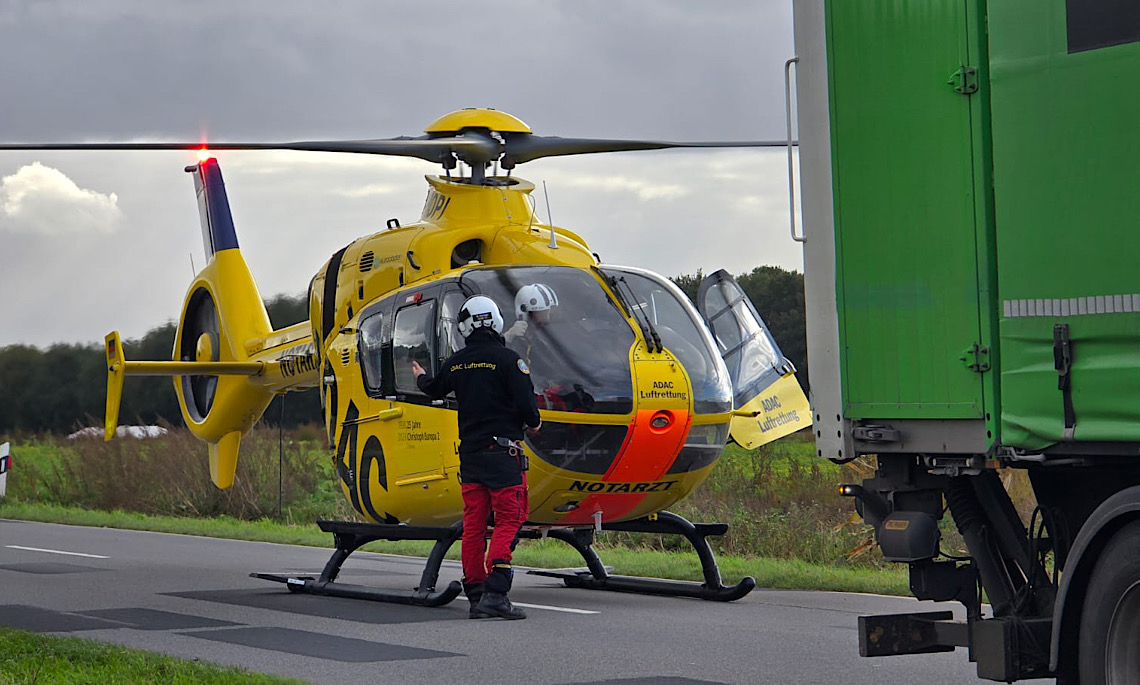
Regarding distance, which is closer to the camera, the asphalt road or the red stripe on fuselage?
the asphalt road

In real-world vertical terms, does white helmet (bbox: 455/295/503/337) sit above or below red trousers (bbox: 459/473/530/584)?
above

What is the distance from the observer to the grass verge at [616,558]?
12609 millimetres

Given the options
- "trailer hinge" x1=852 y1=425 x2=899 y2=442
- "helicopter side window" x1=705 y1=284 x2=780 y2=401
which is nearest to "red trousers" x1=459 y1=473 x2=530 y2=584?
"helicopter side window" x1=705 y1=284 x2=780 y2=401

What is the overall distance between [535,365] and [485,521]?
1.26 metres

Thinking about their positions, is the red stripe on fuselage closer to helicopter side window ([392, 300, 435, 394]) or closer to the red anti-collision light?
the red anti-collision light

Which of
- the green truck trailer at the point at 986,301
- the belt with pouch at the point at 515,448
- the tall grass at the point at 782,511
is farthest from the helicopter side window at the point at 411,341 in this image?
the green truck trailer at the point at 986,301

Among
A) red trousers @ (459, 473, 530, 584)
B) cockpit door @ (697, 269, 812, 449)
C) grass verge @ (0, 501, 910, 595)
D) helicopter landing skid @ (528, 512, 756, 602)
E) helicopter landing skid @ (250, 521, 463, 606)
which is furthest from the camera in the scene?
grass verge @ (0, 501, 910, 595)

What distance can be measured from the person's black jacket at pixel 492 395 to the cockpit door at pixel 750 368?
7.58 feet

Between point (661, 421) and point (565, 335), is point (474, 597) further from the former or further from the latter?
point (565, 335)

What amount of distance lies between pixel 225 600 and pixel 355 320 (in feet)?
8.62

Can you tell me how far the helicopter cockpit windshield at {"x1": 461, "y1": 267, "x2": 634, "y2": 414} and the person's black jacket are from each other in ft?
2.01

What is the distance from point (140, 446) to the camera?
28.8 m

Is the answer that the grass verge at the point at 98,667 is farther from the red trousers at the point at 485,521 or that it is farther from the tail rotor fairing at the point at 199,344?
the tail rotor fairing at the point at 199,344

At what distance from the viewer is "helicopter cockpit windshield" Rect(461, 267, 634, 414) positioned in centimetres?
1088
